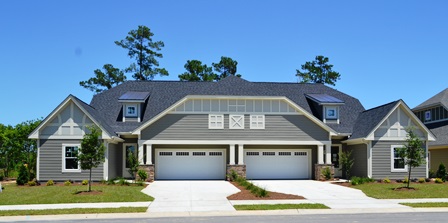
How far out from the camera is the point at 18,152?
35.6 metres

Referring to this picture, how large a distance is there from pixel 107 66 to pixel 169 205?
139 feet

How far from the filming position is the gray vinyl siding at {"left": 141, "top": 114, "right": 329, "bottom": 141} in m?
31.4

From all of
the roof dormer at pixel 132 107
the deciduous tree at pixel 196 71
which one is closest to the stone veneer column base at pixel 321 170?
the roof dormer at pixel 132 107

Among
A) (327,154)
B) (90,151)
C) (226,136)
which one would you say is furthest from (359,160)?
(90,151)

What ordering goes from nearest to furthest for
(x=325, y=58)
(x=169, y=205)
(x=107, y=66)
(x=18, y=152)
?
(x=169, y=205) < (x=18, y=152) < (x=107, y=66) < (x=325, y=58)

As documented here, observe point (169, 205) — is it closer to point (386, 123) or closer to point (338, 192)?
point (338, 192)

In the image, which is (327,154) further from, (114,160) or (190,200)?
(190,200)

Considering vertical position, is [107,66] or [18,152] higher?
[107,66]

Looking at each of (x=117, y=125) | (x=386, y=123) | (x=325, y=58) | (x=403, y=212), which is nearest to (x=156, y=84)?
(x=117, y=125)

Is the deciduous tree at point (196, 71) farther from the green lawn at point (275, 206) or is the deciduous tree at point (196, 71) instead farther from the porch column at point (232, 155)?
the green lawn at point (275, 206)

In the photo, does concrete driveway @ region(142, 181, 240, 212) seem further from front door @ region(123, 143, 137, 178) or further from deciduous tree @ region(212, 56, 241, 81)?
deciduous tree @ region(212, 56, 241, 81)

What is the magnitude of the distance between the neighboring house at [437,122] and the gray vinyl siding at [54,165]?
75.0ft

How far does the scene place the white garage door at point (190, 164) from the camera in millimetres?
32781

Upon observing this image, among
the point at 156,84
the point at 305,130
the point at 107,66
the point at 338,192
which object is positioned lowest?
the point at 338,192
